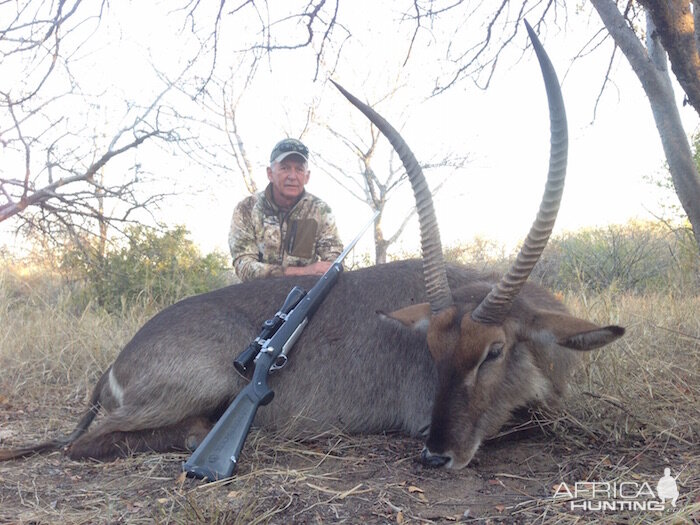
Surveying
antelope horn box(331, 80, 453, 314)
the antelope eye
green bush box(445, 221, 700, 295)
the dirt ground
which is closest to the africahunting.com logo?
the dirt ground

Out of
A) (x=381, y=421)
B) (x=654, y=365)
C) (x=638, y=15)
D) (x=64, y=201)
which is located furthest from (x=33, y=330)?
(x=638, y=15)

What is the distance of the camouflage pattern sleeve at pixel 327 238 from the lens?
622 cm

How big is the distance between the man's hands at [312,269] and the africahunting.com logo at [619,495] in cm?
307

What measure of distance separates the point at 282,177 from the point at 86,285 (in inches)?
161

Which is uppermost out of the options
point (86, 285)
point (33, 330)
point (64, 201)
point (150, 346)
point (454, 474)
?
point (64, 201)

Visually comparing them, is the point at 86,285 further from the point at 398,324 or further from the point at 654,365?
the point at 654,365

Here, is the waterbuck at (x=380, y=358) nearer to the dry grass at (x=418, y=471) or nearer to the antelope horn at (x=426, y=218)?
the antelope horn at (x=426, y=218)

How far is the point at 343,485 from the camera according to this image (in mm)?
3035

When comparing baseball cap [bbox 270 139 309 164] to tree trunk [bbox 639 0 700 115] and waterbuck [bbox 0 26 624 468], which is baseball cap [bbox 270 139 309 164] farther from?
tree trunk [bbox 639 0 700 115]

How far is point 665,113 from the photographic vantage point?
439cm

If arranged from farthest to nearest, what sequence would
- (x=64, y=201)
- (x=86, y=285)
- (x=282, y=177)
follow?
(x=86, y=285) < (x=64, y=201) < (x=282, y=177)

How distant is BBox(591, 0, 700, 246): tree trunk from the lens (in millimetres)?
4207

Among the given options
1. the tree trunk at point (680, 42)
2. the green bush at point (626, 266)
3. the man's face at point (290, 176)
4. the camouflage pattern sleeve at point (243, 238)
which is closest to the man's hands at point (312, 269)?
the camouflage pattern sleeve at point (243, 238)

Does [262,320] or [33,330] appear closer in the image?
[262,320]
